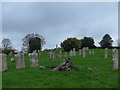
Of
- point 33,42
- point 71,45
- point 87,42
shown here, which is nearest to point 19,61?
point 71,45

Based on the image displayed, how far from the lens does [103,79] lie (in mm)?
10602

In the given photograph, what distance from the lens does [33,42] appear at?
5281cm

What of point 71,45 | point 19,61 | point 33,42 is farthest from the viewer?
point 33,42

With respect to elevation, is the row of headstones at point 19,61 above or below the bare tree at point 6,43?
below

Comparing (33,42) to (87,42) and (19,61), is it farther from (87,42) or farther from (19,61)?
(19,61)

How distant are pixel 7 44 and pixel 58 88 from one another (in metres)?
60.3

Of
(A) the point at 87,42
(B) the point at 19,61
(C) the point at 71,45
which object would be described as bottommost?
(B) the point at 19,61

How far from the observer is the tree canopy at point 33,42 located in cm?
5205

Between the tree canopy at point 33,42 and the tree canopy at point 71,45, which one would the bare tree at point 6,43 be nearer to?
the tree canopy at point 33,42

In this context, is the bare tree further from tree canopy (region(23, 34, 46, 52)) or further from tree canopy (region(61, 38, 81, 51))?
tree canopy (region(61, 38, 81, 51))

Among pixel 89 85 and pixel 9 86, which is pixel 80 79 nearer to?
pixel 89 85

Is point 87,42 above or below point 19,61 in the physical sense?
above

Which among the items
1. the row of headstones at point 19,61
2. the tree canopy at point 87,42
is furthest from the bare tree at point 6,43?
the row of headstones at point 19,61

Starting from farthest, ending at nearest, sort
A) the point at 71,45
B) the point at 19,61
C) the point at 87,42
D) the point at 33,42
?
the point at 87,42
the point at 33,42
the point at 71,45
the point at 19,61
